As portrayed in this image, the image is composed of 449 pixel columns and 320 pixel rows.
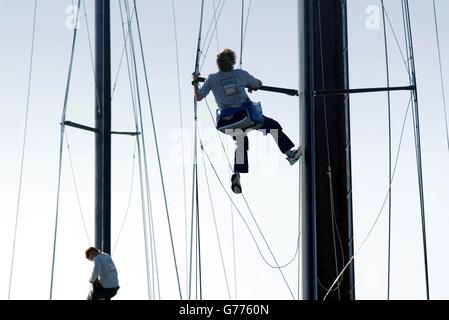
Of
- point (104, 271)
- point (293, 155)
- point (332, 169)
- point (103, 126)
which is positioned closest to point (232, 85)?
point (293, 155)

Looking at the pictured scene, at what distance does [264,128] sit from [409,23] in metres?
1.98

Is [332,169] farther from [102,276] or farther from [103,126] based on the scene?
[103,126]

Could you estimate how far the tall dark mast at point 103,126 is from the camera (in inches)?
546

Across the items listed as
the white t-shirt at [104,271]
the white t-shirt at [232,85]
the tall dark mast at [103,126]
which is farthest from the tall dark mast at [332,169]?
the tall dark mast at [103,126]

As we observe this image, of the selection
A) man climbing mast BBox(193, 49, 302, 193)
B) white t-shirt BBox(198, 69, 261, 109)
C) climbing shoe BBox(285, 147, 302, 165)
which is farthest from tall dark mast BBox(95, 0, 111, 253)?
climbing shoe BBox(285, 147, 302, 165)

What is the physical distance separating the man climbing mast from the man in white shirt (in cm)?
172

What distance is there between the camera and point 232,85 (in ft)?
39.0

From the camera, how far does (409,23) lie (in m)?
12.8

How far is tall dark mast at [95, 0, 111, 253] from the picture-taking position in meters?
13.9

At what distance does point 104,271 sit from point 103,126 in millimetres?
2304

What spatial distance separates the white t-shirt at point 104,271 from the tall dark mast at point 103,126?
3.50 feet

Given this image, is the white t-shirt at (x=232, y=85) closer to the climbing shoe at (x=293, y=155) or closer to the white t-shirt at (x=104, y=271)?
the climbing shoe at (x=293, y=155)
